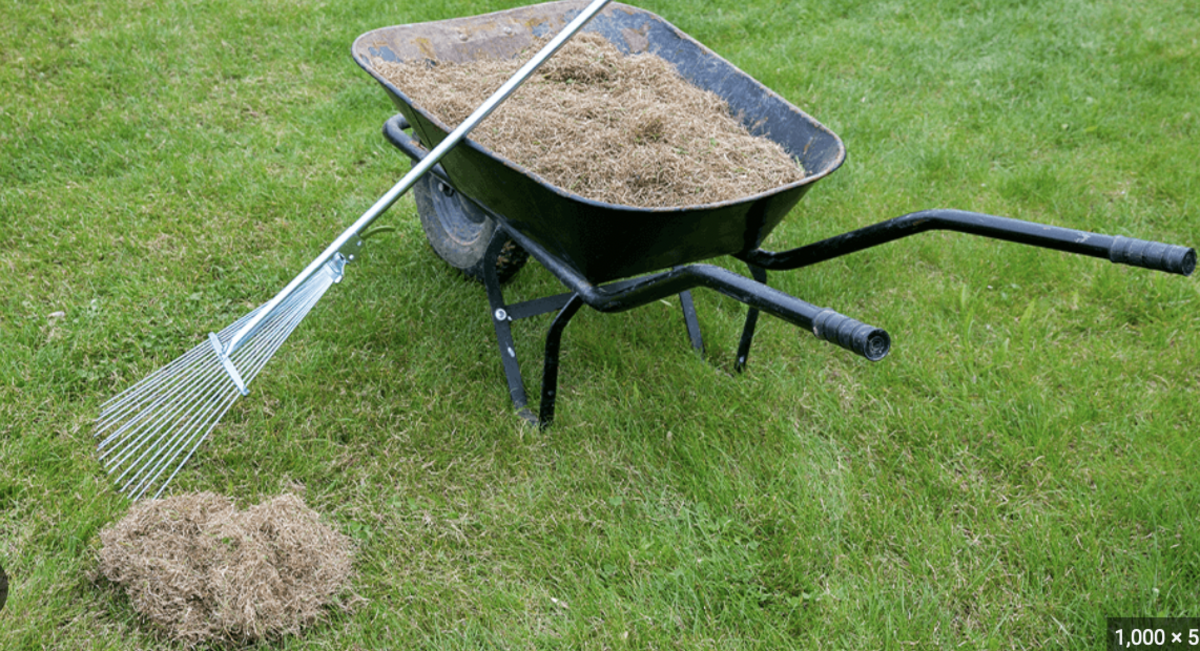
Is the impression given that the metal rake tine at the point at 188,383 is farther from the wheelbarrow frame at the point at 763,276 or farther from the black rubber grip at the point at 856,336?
the black rubber grip at the point at 856,336

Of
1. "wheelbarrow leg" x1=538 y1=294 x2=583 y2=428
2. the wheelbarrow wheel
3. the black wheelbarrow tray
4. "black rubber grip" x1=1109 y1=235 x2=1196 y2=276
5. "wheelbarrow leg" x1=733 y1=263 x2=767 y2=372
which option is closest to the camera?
"black rubber grip" x1=1109 y1=235 x2=1196 y2=276

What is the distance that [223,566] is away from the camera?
6.80 ft

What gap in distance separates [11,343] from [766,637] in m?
2.83

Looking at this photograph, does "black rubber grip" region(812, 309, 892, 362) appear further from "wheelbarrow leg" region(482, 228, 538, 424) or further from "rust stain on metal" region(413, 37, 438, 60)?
"rust stain on metal" region(413, 37, 438, 60)

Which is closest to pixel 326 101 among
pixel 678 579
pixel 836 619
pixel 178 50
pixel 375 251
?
pixel 178 50

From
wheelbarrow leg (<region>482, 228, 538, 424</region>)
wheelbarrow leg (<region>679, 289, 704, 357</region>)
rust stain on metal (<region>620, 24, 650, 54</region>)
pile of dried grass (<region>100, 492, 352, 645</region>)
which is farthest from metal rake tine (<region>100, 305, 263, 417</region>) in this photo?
rust stain on metal (<region>620, 24, 650, 54</region>)

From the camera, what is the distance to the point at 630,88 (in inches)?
113

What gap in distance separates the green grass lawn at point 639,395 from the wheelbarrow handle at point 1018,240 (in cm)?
79

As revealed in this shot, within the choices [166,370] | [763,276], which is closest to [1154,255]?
[763,276]

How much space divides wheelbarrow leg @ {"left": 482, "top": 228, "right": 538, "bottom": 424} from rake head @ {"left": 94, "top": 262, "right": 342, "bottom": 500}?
0.62 metres

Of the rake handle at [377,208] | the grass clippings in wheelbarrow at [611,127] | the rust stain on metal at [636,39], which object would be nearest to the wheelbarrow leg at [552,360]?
the grass clippings in wheelbarrow at [611,127]

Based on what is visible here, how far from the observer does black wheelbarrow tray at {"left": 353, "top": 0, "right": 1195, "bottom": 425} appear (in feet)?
5.54

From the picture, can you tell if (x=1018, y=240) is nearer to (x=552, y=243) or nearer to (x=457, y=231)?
(x=552, y=243)

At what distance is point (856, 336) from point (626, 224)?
2.59 feet
